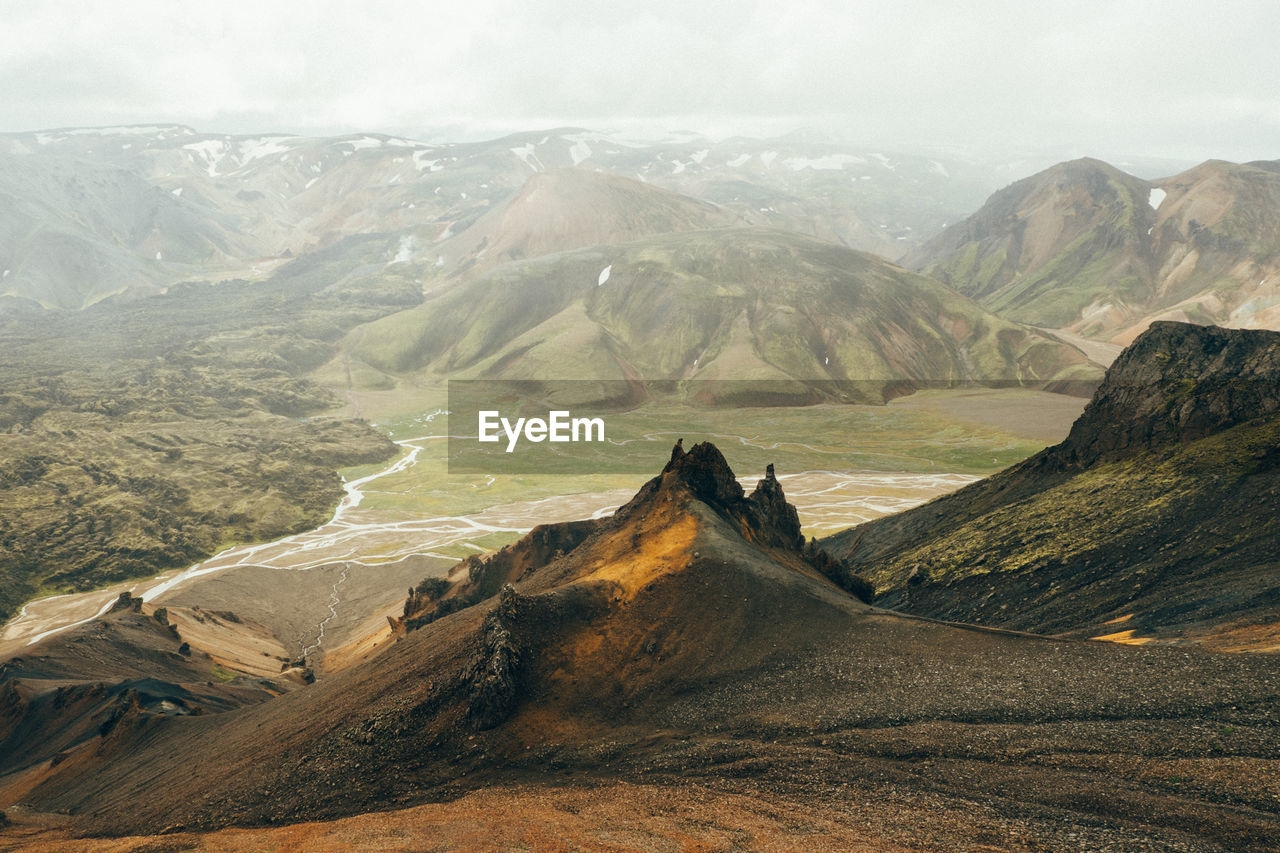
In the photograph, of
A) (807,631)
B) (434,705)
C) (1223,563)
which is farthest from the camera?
(1223,563)

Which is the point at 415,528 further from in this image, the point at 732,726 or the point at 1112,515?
the point at 732,726

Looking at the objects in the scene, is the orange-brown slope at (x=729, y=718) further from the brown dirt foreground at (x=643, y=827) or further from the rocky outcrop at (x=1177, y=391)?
the rocky outcrop at (x=1177, y=391)

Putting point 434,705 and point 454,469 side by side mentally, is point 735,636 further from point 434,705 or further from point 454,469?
point 454,469

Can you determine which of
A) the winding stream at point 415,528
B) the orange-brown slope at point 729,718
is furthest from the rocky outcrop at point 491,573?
the orange-brown slope at point 729,718

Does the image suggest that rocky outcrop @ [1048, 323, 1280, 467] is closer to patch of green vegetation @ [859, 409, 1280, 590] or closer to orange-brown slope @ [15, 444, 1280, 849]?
patch of green vegetation @ [859, 409, 1280, 590]

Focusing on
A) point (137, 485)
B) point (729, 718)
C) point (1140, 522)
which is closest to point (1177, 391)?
point (1140, 522)

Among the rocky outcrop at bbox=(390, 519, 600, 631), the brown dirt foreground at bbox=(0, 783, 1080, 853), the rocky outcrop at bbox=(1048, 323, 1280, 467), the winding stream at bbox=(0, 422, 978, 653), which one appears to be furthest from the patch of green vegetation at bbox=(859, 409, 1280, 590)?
the winding stream at bbox=(0, 422, 978, 653)

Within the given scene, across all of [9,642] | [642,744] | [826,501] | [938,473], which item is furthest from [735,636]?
[938,473]
